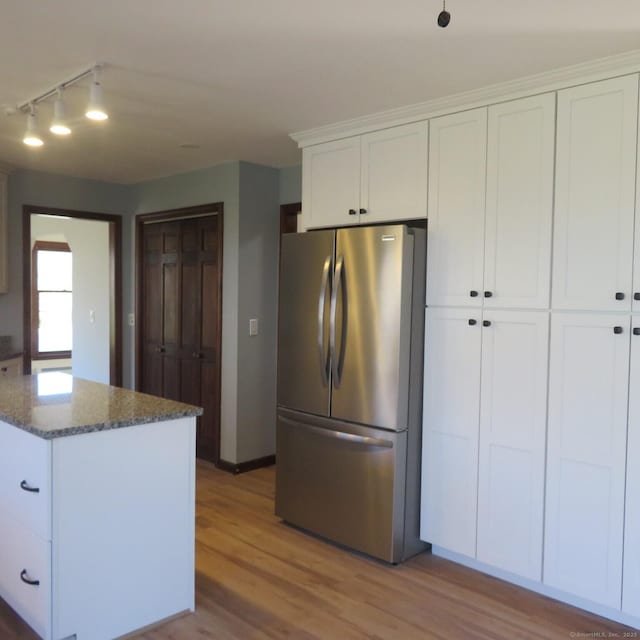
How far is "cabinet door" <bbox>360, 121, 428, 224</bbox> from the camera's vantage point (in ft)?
10.2

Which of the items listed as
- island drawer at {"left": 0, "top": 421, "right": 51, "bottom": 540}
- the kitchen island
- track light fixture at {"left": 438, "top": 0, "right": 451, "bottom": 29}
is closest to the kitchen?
track light fixture at {"left": 438, "top": 0, "right": 451, "bottom": 29}

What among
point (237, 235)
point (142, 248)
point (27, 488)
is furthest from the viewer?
point (142, 248)

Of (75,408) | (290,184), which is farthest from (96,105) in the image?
(290,184)

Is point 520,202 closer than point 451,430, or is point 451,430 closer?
point 520,202

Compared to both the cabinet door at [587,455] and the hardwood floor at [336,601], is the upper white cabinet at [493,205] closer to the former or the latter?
the cabinet door at [587,455]

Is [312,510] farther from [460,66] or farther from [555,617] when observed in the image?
[460,66]

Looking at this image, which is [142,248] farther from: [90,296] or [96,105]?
[96,105]

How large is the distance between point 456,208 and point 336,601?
1959 mm

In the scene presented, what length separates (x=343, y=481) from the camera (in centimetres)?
319

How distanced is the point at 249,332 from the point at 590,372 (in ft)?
8.54

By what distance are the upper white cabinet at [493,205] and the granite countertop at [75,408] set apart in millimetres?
1455

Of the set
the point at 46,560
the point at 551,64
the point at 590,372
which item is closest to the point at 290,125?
the point at 551,64

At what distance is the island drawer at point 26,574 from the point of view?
2176mm

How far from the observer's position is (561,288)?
2.62 meters
